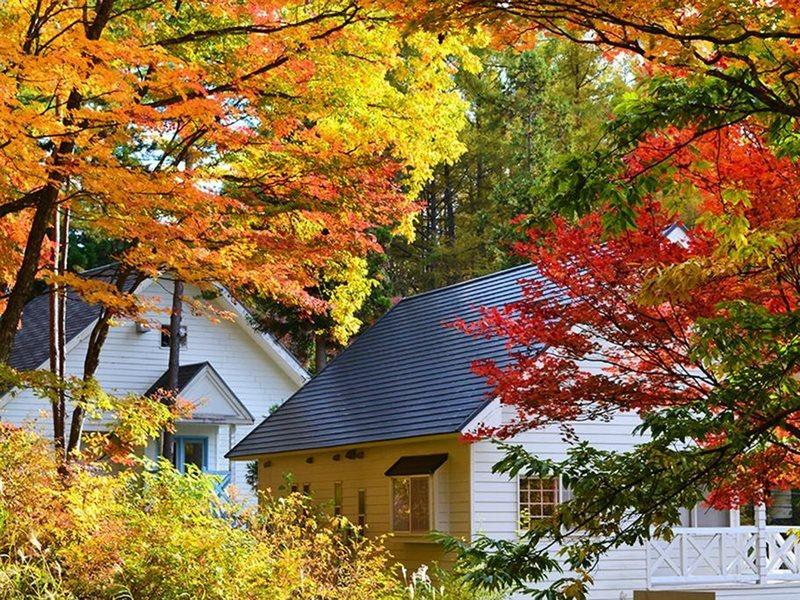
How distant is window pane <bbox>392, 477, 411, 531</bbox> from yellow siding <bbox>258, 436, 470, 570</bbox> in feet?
0.57

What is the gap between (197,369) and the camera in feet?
87.2

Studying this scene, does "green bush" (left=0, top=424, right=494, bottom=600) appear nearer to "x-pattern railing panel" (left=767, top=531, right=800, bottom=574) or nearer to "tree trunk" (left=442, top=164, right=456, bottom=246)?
"x-pattern railing panel" (left=767, top=531, right=800, bottom=574)

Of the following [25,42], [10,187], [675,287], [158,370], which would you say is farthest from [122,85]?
[158,370]

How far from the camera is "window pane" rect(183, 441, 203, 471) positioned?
27.1 m

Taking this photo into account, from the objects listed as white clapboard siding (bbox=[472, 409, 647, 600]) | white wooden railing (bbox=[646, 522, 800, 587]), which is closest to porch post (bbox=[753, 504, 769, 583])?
white wooden railing (bbox=[646, 522, 800, 587])

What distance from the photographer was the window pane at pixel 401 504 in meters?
18.2

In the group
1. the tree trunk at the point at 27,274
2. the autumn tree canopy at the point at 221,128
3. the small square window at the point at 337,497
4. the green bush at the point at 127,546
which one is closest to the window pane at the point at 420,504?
the small square window at the point at 337,497

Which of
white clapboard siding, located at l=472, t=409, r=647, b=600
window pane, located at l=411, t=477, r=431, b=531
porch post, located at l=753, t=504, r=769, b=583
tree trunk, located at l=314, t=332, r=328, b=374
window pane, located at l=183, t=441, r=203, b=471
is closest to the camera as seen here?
white clapboard siding, located at l=472, t=409, r=647, b=600

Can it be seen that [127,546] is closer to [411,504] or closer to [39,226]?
[39,226]

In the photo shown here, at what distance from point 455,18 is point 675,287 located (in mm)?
2097

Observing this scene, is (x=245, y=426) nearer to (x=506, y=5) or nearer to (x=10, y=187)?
(x=10, y=187)

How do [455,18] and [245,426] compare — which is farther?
[245,426]

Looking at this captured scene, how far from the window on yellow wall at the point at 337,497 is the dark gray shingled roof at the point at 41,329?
25.7 feet

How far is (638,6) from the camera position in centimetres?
573
